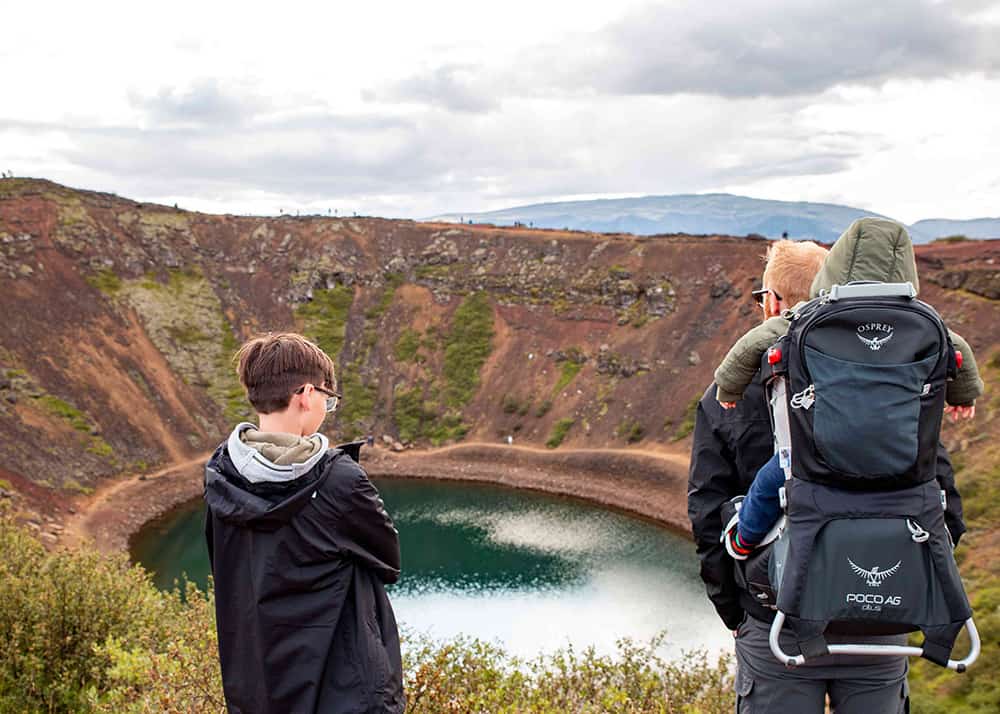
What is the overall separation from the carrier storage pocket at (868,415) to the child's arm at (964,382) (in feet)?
1.96

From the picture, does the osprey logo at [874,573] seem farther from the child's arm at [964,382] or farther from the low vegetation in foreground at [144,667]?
the low vegetation in foreground at [144,667]

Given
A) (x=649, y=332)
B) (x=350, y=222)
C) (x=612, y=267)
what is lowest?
(x=649, y=332)

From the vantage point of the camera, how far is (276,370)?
374cm

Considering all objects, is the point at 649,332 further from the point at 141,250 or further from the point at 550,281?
the point at 141,250

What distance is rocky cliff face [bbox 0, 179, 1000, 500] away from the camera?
45812mm

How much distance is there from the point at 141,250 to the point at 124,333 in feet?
34.9

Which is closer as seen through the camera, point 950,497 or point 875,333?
point 875,333

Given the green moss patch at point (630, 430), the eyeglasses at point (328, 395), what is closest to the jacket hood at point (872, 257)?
the eyeglasses at point (328, 395)

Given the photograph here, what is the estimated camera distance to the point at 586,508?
42.1 m

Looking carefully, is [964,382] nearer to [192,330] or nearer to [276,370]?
[276,370]

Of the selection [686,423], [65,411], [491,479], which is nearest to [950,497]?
[686,423]

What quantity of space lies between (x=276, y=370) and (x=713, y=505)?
8.46 feet

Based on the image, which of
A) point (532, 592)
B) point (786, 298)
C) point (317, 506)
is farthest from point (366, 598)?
point (532, 592)

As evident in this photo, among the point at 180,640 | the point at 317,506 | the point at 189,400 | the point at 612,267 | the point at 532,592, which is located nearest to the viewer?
the point at 317,506
